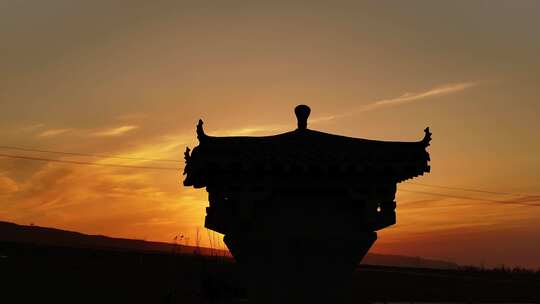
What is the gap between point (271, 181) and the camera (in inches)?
299

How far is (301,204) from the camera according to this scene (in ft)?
25.0

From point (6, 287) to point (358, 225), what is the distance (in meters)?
36.6

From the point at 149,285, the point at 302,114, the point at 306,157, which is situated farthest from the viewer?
the point at 149,285

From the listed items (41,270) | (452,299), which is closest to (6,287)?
(41,270)

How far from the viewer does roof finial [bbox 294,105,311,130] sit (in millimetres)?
8281

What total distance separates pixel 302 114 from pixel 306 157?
1055 millimetres

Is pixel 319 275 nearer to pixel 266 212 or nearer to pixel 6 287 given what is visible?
pixel 266 212

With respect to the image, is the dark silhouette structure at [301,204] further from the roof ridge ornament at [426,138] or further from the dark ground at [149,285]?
the dark ground at [149,285]

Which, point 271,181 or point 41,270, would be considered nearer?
point 271,181

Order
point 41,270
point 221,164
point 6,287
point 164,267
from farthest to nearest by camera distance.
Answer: point 164,267 → point 41,270 → point 6,287 → point 221,164

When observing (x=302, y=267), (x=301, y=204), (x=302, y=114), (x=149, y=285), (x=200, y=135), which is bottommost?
(x=149, y=285)

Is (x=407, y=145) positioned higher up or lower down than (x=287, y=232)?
higher up

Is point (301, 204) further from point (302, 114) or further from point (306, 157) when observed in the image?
point (302, 114)

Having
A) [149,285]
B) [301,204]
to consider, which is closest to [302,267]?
[301,204]
